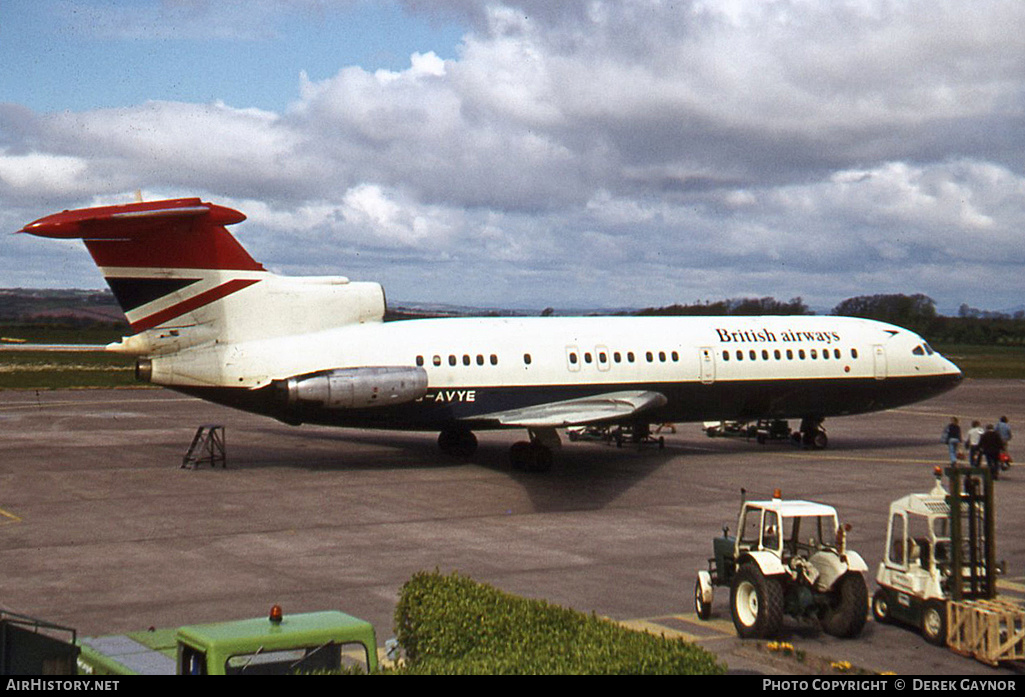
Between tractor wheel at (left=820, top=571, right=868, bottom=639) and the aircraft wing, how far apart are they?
12.2m

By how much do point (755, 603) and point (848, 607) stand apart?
3.85 feet

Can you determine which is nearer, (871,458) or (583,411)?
(583,411)

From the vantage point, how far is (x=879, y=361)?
110 feet

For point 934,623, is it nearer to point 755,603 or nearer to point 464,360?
point 755,603

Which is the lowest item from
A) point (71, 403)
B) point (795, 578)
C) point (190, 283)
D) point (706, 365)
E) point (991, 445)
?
point (795, 578)

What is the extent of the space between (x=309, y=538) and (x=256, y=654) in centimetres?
1236

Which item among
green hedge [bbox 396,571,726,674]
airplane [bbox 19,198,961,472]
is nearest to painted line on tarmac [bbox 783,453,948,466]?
airplane [bbox 19,198,961,472]

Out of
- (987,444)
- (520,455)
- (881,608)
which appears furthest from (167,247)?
(987,444)

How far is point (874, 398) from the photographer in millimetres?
33812

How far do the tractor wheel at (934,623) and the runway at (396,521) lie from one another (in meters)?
0.14

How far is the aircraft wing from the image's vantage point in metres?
26.7

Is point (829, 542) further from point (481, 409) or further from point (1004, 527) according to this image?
point (481, 409)

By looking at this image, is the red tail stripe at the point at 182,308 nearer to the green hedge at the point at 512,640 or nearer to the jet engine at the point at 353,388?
the jet engine at the point at 353,388

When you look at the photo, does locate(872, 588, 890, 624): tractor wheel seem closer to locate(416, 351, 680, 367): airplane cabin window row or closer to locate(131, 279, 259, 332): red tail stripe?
locate(416, 351, 680, 367): airplane cabin window row
